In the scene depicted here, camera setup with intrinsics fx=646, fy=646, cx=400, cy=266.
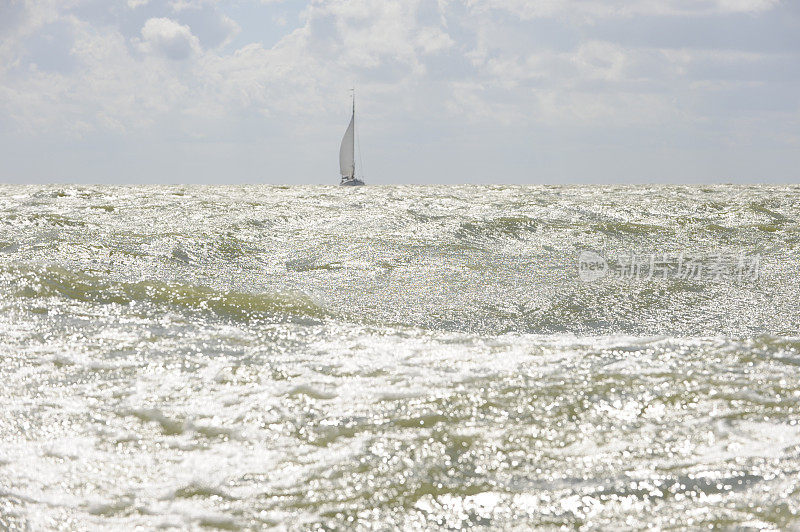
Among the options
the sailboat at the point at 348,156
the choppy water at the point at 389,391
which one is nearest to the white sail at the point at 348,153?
the sailboat at the point at 348,156

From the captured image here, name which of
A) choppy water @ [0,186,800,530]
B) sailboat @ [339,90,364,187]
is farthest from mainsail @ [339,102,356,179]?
choppy water @ [0,186,800,530]

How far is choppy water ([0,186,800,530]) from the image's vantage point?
9.25 ft

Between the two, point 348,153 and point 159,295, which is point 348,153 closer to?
point 348,153

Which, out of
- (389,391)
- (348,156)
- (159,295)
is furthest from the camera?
(348,156)

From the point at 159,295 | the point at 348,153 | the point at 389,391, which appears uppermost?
the point at 348,153

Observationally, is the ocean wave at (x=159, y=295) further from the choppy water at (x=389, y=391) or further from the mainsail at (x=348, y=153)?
the mainsail at (x=348, y=153)

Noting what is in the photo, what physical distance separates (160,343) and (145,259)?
3.62 m

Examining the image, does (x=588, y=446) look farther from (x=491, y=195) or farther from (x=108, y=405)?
(x=491, y=195)

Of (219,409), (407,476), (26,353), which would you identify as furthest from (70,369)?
(407,476)

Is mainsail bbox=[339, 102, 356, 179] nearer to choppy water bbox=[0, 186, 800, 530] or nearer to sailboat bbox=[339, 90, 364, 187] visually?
sailboat bbox=[339, 90, 364, 187]

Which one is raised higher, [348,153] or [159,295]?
[348,153]

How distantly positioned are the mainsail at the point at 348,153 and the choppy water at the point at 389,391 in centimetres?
6727

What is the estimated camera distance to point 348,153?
75062 millimetres

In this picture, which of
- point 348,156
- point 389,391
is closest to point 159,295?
point 389,391
